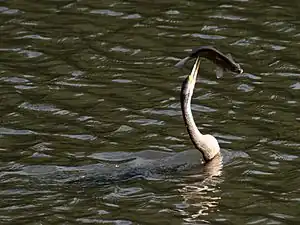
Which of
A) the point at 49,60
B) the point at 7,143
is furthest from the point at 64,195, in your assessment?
the point at 49,60

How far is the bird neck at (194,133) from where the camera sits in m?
9.48

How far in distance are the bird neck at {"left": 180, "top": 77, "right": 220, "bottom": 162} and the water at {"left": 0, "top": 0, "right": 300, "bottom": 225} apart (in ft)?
0.48

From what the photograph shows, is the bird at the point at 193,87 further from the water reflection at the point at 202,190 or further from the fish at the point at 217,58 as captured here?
the water reflection at the point at 202,190

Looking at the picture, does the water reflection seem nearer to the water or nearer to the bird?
the water

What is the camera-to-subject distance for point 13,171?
9562 mm

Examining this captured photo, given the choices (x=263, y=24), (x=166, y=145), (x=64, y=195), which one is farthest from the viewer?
(x=263, y=24)

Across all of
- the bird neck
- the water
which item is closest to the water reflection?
the water

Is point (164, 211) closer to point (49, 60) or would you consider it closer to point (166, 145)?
point (166, 145)

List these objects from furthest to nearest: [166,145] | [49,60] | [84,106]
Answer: [49,60], [84,106], [166,145]

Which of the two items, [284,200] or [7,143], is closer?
[284,200]

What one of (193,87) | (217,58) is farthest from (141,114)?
(217,58)

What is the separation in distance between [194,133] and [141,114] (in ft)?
4.95

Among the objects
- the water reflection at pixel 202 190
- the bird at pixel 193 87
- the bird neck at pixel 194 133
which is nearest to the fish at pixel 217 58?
the bird at pixel 193 87

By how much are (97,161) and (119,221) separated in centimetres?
150
